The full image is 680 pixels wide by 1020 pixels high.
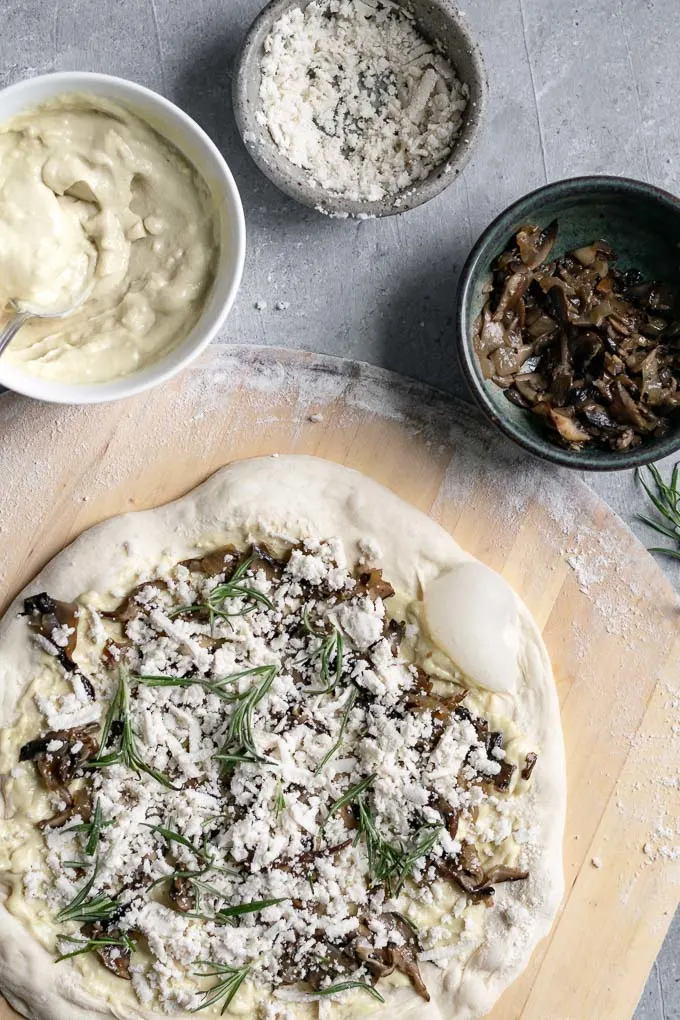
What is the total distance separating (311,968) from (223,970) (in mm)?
170

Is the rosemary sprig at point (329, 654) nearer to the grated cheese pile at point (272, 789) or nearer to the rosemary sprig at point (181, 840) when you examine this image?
the grated cheese pile at point (272, 789)

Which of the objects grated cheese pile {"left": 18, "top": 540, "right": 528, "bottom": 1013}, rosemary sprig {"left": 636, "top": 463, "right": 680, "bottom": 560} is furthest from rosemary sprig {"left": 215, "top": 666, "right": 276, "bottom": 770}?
rosemary sprig {"left": 636, "top": 463, "right": 680, "bottom": 560}

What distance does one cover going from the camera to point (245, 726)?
5.73 ft

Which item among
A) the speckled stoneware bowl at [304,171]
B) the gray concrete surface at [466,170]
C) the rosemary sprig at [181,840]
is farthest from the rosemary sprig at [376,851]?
the speckled stoneware bowl at [304,171]

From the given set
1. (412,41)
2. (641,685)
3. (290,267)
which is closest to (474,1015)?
(641,685)

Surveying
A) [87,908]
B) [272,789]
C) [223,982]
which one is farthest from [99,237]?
[223,982]

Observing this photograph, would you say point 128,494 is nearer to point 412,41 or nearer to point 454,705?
point 454,705

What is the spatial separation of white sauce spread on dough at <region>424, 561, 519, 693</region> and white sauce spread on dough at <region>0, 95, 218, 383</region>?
27.3 inches

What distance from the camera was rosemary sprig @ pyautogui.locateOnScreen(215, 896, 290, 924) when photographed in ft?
5.66

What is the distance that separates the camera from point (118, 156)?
1.70m

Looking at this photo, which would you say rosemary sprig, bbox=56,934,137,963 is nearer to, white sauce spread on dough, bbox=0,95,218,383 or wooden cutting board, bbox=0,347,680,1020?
wooden cutting board, bbox=0,347,680,1020

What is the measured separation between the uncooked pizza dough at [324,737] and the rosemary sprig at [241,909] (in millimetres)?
33

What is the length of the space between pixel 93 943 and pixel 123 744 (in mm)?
376

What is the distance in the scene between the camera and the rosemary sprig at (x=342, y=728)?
176cm
